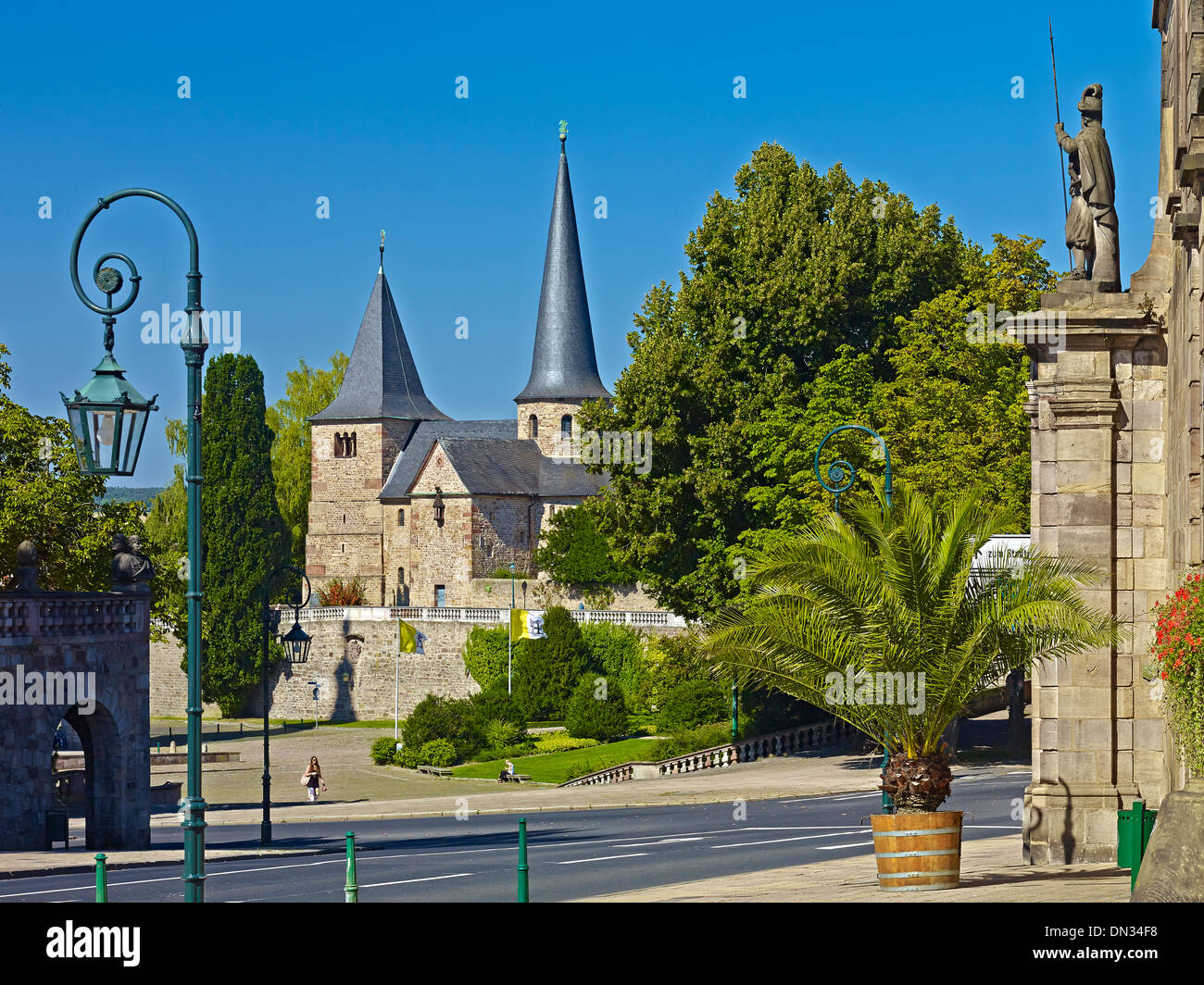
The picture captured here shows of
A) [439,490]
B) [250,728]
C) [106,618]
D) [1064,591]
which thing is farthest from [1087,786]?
[439,490]

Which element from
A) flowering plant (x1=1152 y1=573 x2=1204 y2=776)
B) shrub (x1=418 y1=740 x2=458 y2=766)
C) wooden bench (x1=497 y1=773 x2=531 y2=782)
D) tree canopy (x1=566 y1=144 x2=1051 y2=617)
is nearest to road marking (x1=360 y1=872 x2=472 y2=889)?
flowering plant (x1=1152 y1=573 x2=1204 y2=776)

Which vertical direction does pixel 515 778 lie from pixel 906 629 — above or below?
below

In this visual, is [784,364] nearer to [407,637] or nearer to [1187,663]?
[407,637]

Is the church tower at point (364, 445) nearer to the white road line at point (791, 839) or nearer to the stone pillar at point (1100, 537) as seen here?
the white road line at point (791, 839)

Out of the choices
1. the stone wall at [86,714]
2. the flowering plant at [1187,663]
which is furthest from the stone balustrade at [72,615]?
the flowering plant at [1187,663]

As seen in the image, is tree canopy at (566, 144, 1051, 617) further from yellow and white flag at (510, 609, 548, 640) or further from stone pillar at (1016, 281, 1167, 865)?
stone pillar at (1016, 281, 1167, 865)

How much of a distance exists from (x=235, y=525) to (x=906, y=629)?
6258 centimetres

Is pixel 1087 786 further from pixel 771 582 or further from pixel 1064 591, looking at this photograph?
pixel 771 582

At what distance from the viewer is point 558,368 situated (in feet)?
343

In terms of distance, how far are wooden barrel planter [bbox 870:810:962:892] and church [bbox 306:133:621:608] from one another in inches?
3103

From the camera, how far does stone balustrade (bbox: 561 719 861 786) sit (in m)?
45.7

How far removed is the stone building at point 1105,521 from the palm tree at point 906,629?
7.88 feet

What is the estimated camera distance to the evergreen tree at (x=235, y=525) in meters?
74.1

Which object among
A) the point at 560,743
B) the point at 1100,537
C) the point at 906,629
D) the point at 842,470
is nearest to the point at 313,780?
A: the point at 560,743
